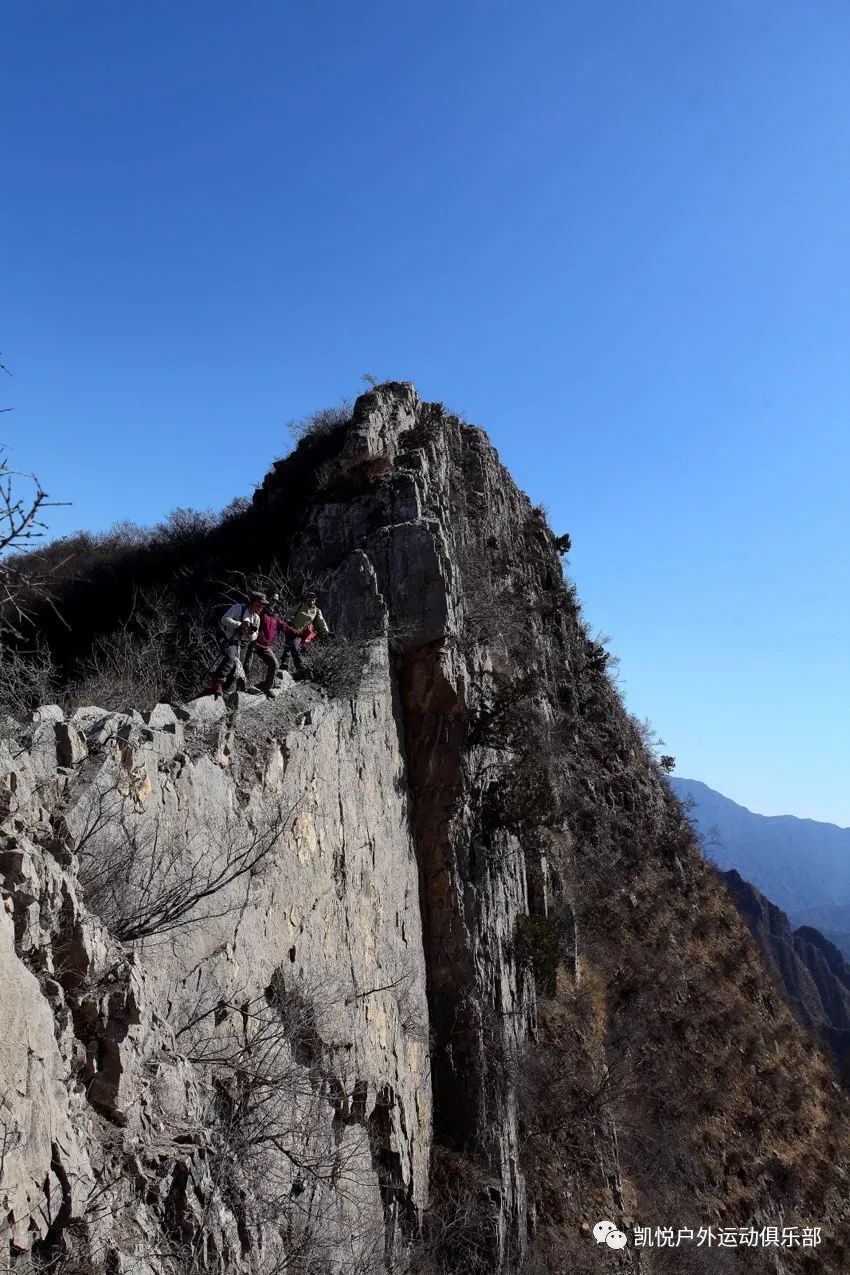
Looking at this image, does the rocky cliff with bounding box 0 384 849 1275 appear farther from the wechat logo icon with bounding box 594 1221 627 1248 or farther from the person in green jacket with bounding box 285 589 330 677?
the person in green jacket with bounding box 285 589 330 677

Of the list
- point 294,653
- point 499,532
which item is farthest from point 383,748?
point 499,532

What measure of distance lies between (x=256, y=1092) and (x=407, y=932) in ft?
22.0

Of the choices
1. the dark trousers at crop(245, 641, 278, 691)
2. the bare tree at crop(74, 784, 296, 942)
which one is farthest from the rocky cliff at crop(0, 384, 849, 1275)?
the dark trousers at crop(245, 641, 278, 691)

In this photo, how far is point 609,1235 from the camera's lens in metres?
14.6

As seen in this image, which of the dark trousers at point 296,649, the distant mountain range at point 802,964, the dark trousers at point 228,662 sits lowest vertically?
the distant mountain range at point 802,964

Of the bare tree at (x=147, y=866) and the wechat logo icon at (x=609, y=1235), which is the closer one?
the bare tree at (x=147, y=866)

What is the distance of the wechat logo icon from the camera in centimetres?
1443

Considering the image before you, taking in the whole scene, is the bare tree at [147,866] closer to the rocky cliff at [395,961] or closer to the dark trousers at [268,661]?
the rocky cliff at [395,961]

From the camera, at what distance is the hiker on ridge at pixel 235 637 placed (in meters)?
9.55

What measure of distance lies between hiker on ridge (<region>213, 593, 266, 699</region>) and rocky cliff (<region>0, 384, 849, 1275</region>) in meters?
0.83

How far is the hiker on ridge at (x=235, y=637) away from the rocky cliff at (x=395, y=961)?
2.71 feet

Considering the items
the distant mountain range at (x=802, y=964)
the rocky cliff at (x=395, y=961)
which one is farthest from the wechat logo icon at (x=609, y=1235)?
the distant mountain range at (x=802, y=964)

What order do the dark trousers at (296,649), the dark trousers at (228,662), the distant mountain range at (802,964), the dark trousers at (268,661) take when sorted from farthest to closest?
the distant mountain range at (802,964)
the dark trousers at (296,649)
the dark trousers at (268,661)
the dark trousers at (228,662)

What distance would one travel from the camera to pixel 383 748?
Result: 1261 cm
